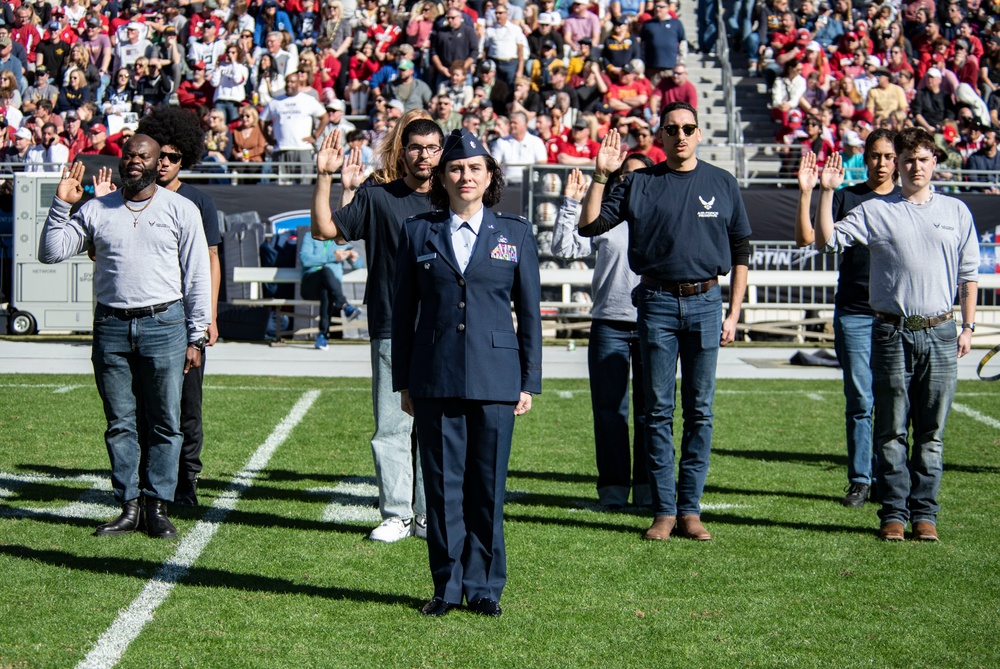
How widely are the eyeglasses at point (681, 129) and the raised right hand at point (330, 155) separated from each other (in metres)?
1.60

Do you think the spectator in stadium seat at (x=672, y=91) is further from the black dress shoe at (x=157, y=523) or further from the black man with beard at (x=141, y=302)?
the black dress shoe at (x=157, y=523)

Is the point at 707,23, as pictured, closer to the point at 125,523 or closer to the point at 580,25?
the point at 580,25

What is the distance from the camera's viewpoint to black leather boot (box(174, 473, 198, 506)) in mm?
7188

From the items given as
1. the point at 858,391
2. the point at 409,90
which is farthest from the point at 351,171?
the point at 409,90

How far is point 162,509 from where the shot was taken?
645 cm

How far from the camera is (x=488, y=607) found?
5.02 metres

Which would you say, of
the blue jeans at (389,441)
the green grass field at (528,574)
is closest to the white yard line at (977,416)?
the green grass field at (528,574)

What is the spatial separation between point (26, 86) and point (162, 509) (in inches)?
760

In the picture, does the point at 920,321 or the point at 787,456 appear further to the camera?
the point at 787,456

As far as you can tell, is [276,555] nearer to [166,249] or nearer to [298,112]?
[166,249]

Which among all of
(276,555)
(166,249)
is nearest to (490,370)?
(276,555)

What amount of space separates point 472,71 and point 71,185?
16.5 meters

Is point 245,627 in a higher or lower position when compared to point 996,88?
lower

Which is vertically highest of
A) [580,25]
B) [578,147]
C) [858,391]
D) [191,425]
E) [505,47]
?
[580,25]
